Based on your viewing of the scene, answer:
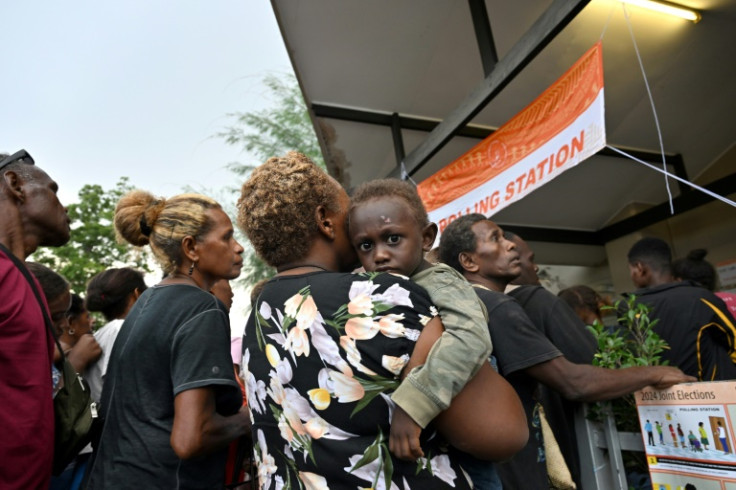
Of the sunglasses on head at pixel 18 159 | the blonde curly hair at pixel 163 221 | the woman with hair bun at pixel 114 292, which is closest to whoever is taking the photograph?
the sunglasses on head at pixel 18 159

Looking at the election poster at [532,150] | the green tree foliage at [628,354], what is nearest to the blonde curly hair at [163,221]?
the green tree foliage at [628,354]

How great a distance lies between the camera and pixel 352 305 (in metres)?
1.12

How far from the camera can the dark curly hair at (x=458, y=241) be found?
238cm

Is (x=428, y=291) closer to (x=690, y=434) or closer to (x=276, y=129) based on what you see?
(x=690, y=434)

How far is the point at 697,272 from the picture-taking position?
436 centimetres

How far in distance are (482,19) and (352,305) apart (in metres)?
4.21

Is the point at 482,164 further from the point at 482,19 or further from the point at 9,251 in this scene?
the point at 9,251

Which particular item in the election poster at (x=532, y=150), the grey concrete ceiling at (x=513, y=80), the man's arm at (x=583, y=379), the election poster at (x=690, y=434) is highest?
the grey concrete ceiling at (x=513, y=80)

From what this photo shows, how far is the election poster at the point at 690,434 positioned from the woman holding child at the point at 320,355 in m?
0.80

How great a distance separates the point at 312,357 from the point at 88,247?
17.4 metres

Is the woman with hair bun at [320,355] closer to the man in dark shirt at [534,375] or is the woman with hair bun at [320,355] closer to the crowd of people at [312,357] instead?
the crowd of people at [312,357]

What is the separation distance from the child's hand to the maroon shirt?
1.20 metres

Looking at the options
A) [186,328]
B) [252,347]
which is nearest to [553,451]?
[252,347]

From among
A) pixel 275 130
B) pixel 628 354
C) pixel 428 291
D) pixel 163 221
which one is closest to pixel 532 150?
pixel 628 354
